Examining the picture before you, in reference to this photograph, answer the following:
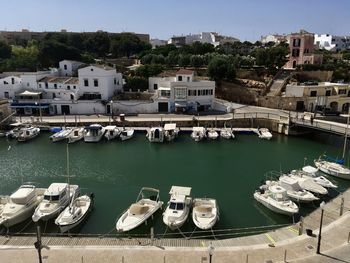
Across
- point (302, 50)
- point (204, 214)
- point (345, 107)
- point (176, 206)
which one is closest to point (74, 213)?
point (176, 206)

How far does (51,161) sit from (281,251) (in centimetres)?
3146

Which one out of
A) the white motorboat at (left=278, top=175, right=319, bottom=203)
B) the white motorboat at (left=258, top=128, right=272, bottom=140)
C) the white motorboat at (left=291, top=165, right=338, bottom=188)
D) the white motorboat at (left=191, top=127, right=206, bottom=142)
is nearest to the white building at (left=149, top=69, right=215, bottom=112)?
the white motorboat at (left=191, top=127, right=206, bottom=142)

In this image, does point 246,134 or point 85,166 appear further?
point 246,134

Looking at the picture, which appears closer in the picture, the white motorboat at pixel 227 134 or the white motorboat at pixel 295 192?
the white motorboat at pixel 295 192

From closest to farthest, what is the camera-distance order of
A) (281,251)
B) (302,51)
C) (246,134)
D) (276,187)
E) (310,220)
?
(281,251) < (310,220) < (276,187) < (246,134) < (302,51)

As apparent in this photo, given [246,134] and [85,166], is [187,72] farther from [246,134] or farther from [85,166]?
[85,166]

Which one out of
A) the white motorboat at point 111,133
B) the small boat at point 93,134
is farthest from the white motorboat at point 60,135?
the white motorboat at point 111,133

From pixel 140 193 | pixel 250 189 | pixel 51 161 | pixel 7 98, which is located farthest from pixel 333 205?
pixel 7 98

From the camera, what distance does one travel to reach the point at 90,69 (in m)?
59.8

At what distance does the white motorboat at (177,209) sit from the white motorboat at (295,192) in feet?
30.7

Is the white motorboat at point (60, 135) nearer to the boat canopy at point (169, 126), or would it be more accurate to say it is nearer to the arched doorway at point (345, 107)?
the boat canopy at point (169, 126)

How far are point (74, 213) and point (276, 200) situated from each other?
1691 centimetres

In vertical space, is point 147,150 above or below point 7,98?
below

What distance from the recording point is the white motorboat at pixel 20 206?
952 inches
